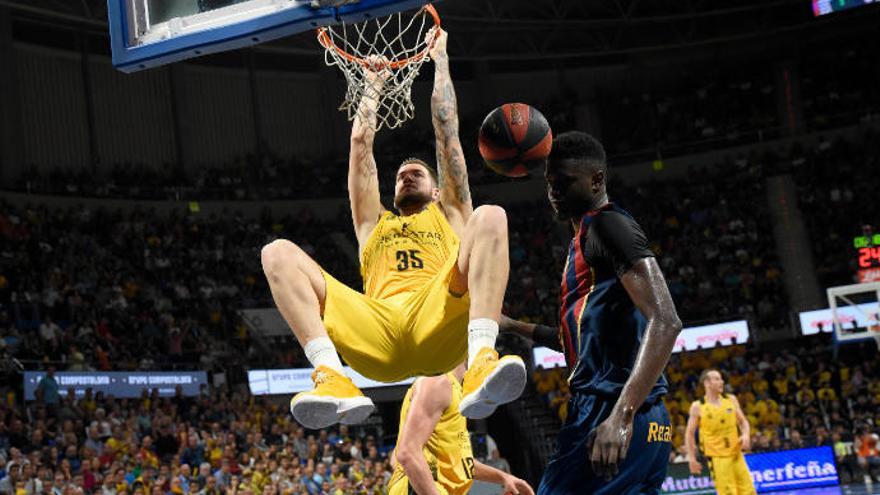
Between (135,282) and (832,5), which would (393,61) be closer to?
(832,5)

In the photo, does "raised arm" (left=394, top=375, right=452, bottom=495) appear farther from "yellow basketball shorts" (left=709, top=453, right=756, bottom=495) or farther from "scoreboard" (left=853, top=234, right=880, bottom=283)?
"scoreboard" (left=853, top=234, right=880, bottom=283)

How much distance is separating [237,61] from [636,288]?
92.7ft

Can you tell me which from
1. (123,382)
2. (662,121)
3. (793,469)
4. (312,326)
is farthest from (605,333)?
(662,121)

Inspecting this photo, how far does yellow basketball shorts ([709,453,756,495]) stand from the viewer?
12.6 meters

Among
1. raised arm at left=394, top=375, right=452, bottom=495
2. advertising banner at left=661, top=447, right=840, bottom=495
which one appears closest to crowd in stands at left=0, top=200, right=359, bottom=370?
advertising banner at left=661, top=447, right=840, bottom=495

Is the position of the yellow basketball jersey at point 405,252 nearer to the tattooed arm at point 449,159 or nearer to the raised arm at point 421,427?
the tattooed arm at point 449,159

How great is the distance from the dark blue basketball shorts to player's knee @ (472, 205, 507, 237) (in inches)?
77.7

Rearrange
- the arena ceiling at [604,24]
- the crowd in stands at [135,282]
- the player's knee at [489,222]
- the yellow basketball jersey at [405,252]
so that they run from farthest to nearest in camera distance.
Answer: the arena ceiling at [604,24]
the crowd in stands at [135,282]
the yellow basketball jersey at [405,252]
the player's knee at [489,222]

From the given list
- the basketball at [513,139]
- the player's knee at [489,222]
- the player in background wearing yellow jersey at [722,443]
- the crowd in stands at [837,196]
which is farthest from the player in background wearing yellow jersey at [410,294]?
the crowd in stands at [837,196]

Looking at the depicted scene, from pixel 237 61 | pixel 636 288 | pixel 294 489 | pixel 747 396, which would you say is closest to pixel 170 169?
pixel 237 61

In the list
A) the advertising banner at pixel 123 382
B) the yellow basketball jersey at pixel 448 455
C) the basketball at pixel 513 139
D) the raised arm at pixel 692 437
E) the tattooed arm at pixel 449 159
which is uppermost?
the tattooed arm at pixel 449 159

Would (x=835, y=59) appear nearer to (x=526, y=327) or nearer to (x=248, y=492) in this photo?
(x=248, y=492)

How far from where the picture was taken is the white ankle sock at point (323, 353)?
18.4ft

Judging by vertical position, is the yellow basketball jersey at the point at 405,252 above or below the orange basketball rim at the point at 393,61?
below
